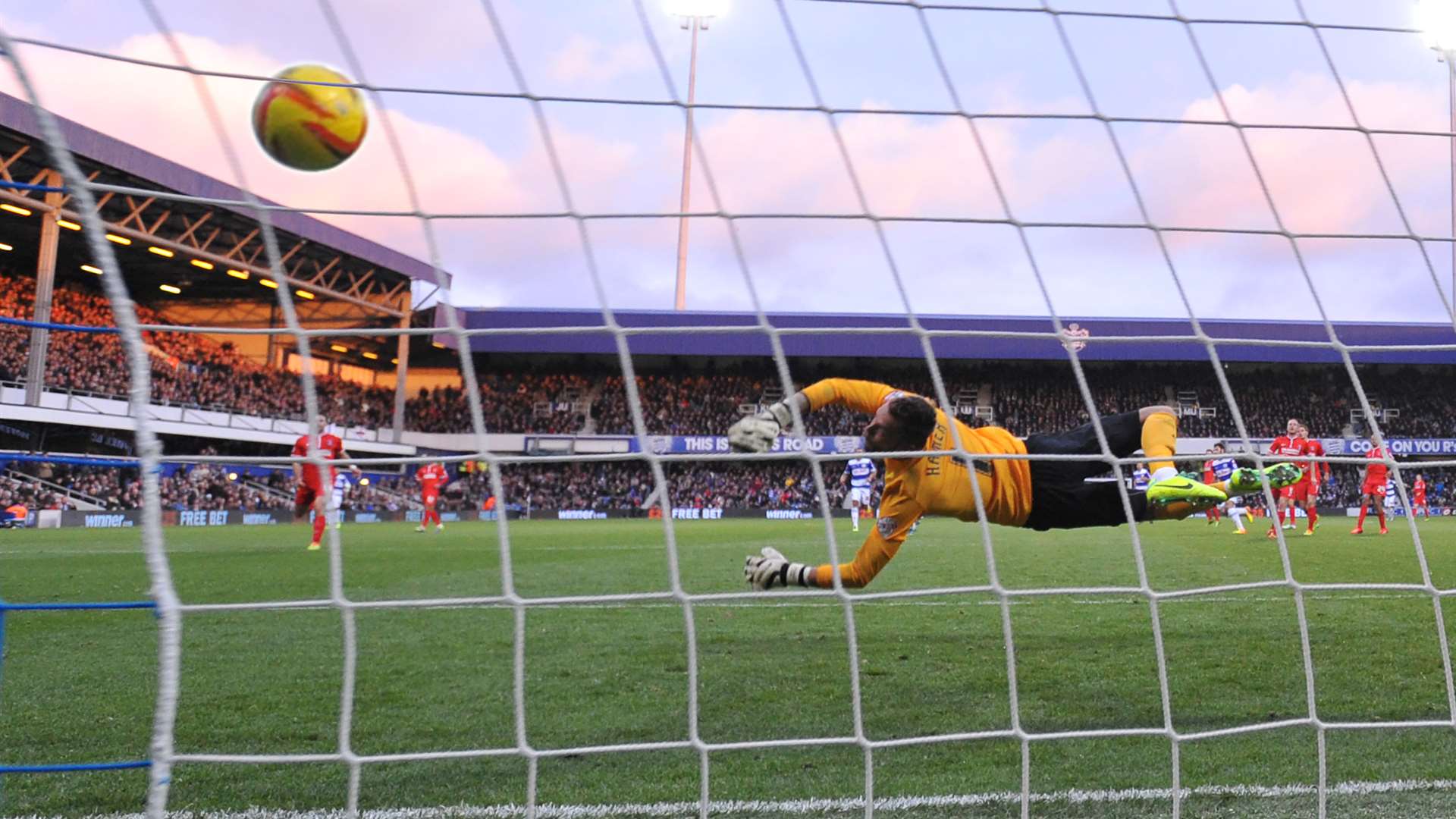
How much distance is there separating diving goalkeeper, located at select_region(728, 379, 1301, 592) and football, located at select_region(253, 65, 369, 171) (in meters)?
1.58

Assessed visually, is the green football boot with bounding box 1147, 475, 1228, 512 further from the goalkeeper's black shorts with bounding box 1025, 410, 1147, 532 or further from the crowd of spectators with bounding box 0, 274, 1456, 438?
the crowd of spectators with bounding box 0, 274, 1456, 438

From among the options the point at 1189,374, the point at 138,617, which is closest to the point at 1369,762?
the point at 138,617

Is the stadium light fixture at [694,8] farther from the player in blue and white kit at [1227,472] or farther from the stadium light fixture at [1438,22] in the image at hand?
the player in blue and white kit at [1227,472]

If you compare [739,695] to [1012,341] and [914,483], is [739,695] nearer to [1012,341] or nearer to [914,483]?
[914,483]

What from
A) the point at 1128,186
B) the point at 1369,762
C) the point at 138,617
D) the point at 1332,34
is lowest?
the point at 1369,762

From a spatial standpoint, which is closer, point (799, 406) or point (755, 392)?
point (799, 406)

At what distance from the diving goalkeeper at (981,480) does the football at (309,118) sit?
1579 millimetres

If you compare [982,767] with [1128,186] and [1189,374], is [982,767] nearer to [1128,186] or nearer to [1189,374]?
[1128,186]

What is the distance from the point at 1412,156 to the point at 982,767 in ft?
8.82

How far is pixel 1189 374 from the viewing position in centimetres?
2628

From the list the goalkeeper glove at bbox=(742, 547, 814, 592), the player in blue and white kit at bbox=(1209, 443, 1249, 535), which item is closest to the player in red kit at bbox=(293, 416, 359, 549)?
the goalkeeper glove at bbox=(742, 547, 814, 592)

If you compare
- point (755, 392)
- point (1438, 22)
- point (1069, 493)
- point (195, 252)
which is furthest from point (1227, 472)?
point (755, 392)

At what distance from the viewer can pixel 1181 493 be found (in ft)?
13.8

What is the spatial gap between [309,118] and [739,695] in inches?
103
